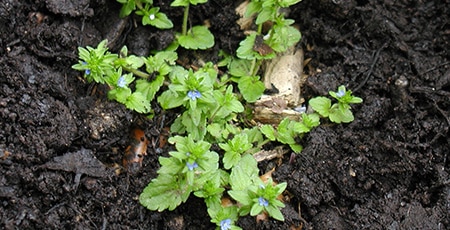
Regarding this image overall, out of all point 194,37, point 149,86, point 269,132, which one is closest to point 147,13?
point 194,37

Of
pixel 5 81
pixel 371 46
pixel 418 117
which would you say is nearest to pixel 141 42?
pixel 5 81

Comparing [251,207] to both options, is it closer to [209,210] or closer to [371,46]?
[209,210]

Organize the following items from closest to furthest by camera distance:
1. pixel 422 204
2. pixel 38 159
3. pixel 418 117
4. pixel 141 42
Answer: pixel 38 159 < pixel 422 204 < pixel 418 117 < pixel 141 42

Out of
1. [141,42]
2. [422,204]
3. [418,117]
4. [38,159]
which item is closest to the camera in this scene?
[38,159]

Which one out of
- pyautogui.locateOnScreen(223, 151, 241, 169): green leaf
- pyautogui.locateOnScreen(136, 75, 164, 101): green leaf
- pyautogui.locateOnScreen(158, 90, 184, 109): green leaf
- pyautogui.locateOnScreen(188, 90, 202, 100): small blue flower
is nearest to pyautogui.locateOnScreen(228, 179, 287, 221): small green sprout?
pyautogui.locateOnScreen(223, 151, 241, 169): green leaf

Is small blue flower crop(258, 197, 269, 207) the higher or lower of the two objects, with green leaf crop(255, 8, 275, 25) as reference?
lower

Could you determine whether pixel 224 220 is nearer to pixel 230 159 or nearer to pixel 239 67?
pixel 230 159

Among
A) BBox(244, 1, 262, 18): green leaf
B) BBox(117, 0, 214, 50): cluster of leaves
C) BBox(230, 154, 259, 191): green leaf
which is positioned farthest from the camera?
BBox(117, 0, 214, 50): cluster of leaves

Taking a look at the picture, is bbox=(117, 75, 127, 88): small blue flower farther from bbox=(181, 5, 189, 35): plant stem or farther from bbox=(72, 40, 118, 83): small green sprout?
Result: bbox=(181, 5, 189, 35): plant stem
